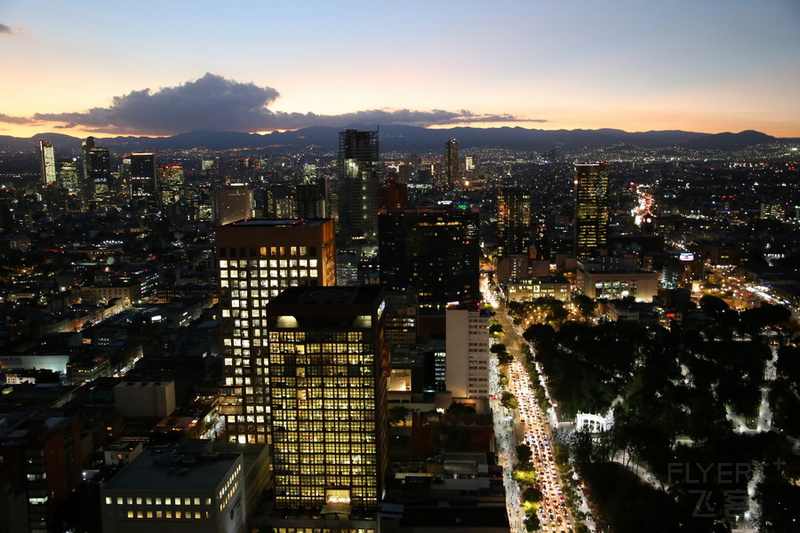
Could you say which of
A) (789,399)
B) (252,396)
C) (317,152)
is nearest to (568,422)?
(789,399)

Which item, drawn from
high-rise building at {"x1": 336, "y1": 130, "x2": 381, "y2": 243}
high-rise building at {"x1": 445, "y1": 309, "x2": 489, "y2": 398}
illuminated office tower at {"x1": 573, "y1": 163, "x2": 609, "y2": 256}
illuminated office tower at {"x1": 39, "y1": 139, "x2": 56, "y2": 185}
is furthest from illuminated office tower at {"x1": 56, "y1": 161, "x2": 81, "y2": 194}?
high-rise building at {"x1": 445, "y1": 309, "x2": 489, "y2": 398}

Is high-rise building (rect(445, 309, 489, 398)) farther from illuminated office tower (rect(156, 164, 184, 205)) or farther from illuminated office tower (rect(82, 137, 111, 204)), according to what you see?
illuminated office tower (rect(82, 137, 111, 204))

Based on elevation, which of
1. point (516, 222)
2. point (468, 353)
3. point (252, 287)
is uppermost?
point (252, 287)

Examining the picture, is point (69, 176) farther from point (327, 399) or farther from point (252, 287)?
point (327, 399)

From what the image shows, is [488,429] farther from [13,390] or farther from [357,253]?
[357,253]

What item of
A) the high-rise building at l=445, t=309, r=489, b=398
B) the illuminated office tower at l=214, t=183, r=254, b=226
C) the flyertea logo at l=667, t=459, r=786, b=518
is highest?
the illuminated office tower at l=214, t=183, r=254, b=226

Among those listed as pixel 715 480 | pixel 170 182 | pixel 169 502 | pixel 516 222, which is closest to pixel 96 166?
pixel 170 182
